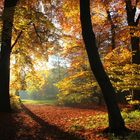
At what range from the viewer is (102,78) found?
11.2 m

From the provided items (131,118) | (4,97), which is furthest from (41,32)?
(131,118)

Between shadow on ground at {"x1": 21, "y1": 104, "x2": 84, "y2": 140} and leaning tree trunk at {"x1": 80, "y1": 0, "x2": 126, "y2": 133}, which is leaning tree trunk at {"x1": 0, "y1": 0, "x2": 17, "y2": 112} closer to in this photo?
shadow on ground at {"x1": 21, "y1": 104, "x2": 84, "y2": 140}

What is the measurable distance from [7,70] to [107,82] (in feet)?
29.9

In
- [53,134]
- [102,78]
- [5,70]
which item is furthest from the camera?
[5,70]

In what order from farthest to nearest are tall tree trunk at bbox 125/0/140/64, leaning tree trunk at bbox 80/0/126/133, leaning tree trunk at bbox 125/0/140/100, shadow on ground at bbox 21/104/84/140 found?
tall tree trunk at bbox 125/0/140/64 < leaning tree trunk at bbox 125/0/140/100 < leaning tree trunk at bbox 80/0/126/133 < shadow on ground at bbox 21/104/84/140

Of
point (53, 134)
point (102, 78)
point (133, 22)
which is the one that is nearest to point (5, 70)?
point (53, 134)

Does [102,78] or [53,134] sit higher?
[102,78]

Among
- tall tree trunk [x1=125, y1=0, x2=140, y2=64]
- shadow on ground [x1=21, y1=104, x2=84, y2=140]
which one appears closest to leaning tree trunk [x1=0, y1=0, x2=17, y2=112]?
shadow on ground [x1=21, y1=104, x2=84, y2=140]

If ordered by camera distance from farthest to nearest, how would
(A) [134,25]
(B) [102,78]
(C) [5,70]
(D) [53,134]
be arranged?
1. (C) [5,70]
2. (A) [134,25]
3. (B) [102,78]
4. (D) [53,134]

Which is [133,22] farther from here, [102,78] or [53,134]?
[53,134]

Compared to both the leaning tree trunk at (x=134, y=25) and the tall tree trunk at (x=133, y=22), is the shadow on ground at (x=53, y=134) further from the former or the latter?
the tall tree trunk at (x=133, y=22)

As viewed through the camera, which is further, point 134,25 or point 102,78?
point 134,25

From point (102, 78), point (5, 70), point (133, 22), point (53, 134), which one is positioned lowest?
point (53, 134)

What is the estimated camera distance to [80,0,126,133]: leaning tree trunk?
11.0 m
